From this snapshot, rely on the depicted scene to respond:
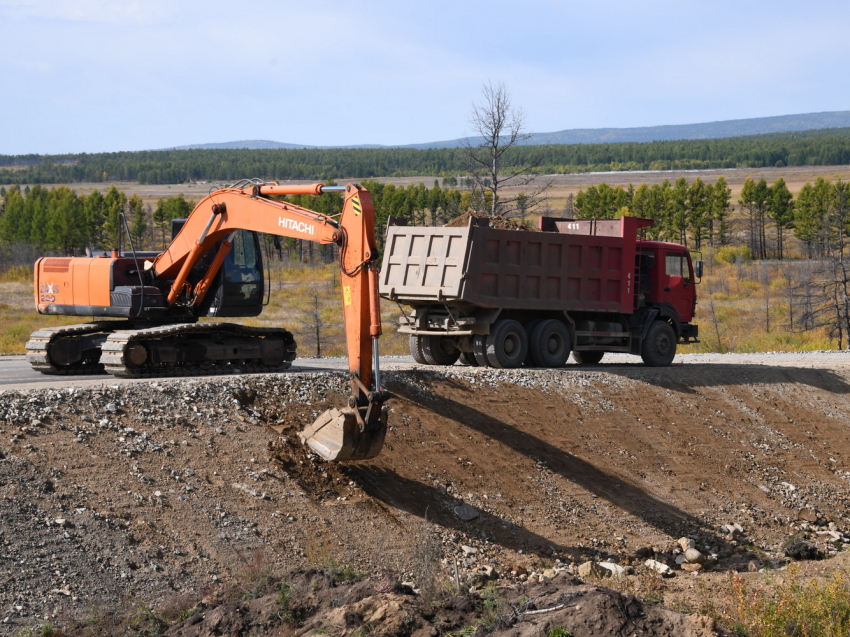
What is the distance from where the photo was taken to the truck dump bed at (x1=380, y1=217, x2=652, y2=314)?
Answer: 16641 mm

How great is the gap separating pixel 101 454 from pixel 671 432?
9968mm

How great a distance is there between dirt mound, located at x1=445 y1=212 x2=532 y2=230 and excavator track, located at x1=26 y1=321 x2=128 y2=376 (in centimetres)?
631

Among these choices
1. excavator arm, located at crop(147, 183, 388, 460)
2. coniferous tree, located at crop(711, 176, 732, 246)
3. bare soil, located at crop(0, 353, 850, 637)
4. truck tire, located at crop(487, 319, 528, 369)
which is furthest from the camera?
coniferous tree, located at crop(711, 176, 732, 246)

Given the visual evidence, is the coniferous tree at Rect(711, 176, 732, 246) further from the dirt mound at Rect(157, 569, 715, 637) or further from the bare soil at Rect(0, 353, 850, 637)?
the dirt mound at Rect(157, 569, 715, 637)

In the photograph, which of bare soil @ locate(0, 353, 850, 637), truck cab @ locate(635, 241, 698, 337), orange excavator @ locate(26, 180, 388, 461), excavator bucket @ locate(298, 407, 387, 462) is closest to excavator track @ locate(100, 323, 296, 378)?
orange excavator @ locate(26, 180, 388, 461)

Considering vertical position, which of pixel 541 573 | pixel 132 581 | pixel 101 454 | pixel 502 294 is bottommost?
pixel 541 573

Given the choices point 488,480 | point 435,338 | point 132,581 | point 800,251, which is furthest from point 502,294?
point 800,251

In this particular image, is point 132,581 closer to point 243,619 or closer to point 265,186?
point 243,619

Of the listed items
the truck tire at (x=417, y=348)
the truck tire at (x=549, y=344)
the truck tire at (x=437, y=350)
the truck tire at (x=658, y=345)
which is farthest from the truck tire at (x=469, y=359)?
the truck tire at (x=658, y=345)

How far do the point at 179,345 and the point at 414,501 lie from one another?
5.35m

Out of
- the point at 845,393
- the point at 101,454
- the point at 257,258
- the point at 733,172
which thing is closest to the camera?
the point at 101,454

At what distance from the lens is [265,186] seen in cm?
1360

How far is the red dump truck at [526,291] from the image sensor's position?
1681cm

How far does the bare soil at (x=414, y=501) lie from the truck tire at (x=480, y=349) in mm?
1122
